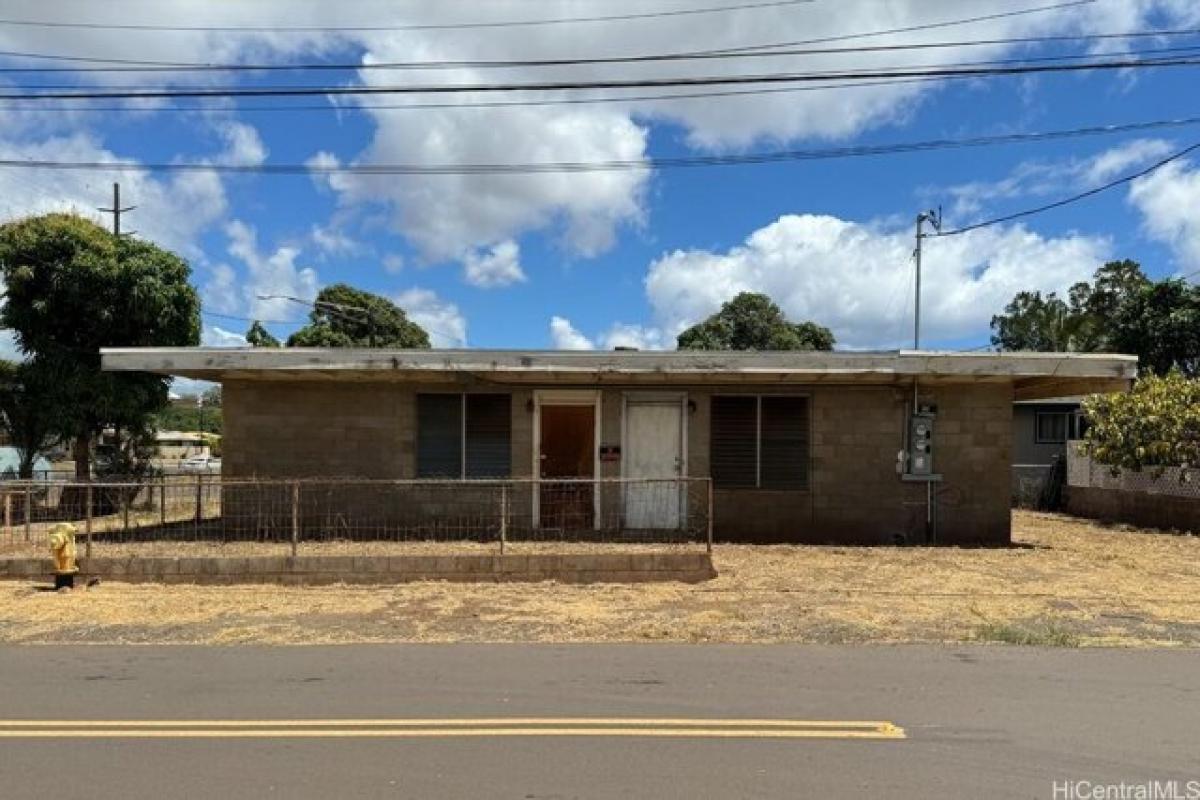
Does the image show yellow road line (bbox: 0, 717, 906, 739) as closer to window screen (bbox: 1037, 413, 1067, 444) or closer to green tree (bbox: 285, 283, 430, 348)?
window screen (bbox: 1037, 413, 1067, 444)

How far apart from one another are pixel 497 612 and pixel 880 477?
24.6 ft

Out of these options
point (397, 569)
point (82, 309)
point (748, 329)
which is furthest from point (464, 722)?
point (748, 329)

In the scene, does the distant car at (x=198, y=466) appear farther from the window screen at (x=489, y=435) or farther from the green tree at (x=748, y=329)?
the green tree at (x=748, y=329)

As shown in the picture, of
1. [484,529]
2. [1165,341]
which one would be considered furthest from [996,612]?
[1165,341]

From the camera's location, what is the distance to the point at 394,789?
448cm

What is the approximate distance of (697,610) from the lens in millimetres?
9180

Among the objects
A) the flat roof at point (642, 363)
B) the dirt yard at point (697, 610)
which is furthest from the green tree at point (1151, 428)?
the dirt yard at point (697, 610)

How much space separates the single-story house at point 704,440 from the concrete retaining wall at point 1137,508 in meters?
4.68

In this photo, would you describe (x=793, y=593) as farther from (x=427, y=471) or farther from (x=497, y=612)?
(x=427, y=471)

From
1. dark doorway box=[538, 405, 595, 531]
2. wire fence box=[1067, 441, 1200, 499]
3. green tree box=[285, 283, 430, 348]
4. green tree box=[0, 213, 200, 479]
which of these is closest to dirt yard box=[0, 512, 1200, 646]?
dark doorway box=[538, 405, 595, 531]

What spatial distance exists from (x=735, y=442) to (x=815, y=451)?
3.91 ft

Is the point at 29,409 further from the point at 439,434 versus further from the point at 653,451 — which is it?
the point at 653,451

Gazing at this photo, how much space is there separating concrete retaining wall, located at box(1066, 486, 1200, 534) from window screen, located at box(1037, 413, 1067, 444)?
16.5 ft

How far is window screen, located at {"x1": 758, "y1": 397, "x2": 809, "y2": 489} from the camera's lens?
47.8ft
